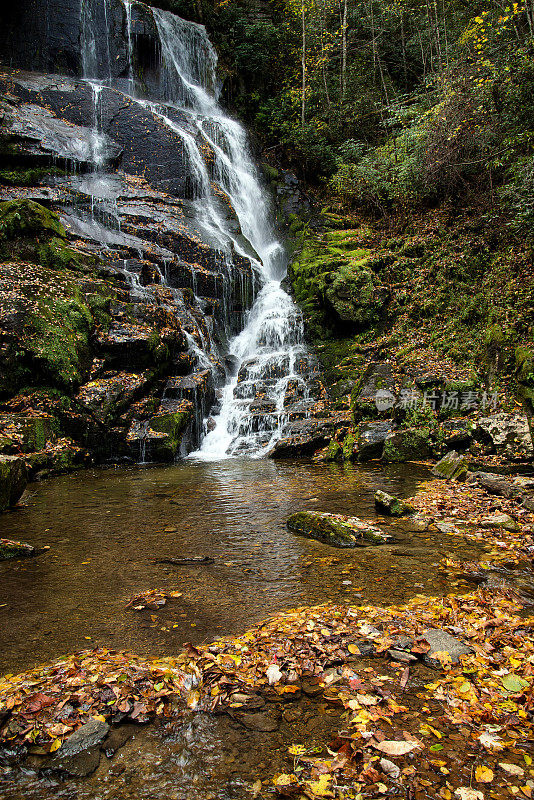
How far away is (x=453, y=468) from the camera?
7.09 m

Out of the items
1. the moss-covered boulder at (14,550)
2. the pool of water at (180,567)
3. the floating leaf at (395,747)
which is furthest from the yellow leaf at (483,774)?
the moss-covered boulder at (14,550)

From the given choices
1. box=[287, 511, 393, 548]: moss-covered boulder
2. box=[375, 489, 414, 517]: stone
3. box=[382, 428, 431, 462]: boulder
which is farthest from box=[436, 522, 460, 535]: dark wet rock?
box=[382, 428, 431, 462]: boulder

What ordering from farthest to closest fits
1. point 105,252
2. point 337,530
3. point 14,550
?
point 105,252 → point 337,530 → point 14,550

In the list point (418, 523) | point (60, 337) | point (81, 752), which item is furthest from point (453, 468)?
point (60, 337)

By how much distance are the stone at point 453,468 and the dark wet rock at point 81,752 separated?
6.26 m

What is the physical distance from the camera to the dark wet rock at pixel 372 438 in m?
9.27

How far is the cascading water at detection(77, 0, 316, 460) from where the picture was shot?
39.5 feet

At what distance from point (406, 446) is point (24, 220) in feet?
36.6

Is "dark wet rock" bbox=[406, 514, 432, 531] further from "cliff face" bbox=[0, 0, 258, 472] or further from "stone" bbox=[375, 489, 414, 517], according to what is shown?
"cliff face" bbox=[0, 0, 258, 472]

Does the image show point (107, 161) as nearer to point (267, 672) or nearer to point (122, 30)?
point (122, 30)

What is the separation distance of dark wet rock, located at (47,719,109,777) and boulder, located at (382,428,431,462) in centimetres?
792

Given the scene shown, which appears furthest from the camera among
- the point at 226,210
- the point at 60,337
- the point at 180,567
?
the point at 226,210

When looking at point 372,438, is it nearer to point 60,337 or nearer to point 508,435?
point 508,435

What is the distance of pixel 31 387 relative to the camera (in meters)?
9.44
